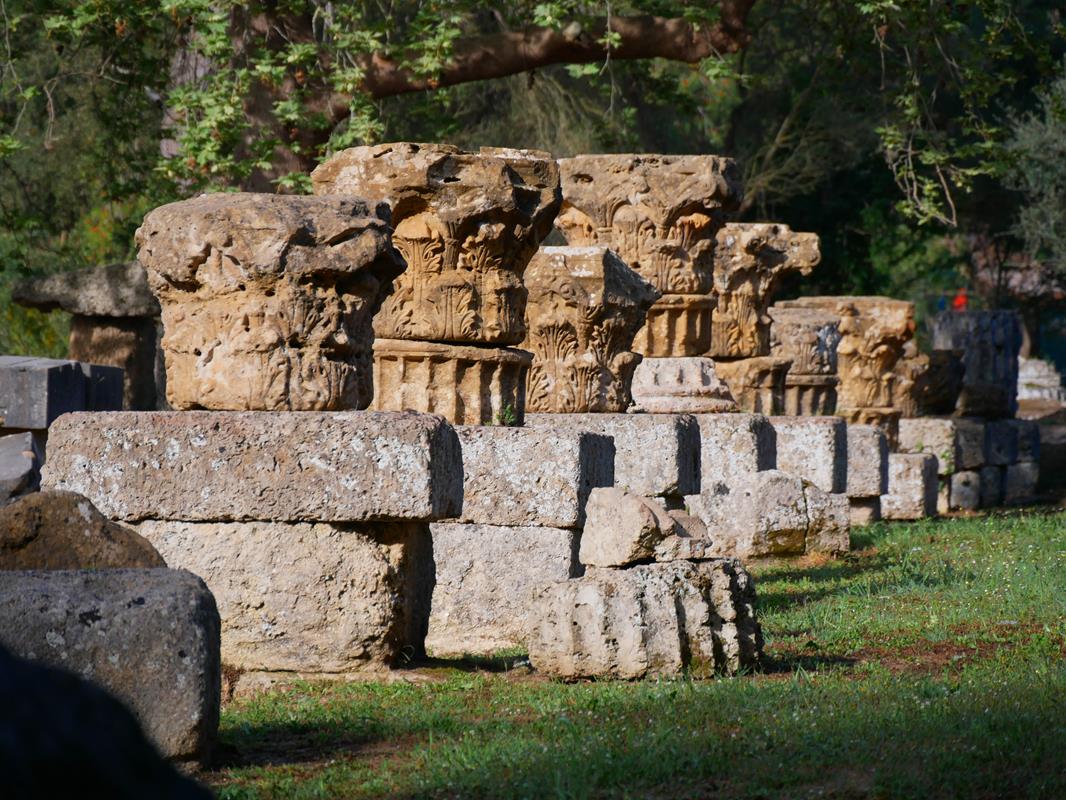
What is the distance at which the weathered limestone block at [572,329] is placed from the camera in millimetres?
9781

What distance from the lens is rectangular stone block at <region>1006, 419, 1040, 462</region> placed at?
19.8 m

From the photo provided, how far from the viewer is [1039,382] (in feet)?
99.3

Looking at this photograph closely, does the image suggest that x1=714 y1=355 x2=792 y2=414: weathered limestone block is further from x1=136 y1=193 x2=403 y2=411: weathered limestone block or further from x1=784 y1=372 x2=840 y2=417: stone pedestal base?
x1=136 y1=193 x2=403 y2=411: weathered limestone block

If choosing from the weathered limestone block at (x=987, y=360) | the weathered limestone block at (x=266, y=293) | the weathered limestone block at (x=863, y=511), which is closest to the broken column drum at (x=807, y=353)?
the weathered limestone block at (x=863, y=511)

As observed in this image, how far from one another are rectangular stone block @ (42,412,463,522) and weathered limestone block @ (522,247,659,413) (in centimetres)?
382

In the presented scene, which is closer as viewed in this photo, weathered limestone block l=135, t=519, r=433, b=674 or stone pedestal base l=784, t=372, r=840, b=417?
weathered limestone block l=135, t=519, r=433, b=674

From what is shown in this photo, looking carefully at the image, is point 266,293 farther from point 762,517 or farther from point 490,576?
point 762,517

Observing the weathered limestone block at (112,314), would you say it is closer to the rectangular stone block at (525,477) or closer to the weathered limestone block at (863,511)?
the weathered limestone block at (863,511)

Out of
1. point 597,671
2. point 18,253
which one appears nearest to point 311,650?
point 597,671

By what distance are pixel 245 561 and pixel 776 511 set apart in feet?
21.6

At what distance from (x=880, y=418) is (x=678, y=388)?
6.42 meters

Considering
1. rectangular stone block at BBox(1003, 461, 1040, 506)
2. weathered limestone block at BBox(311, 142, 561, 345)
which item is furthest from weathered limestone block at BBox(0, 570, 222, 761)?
rectangular stone block at BBox(1003, 461, 1040, 506)

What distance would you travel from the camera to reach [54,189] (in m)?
22.6

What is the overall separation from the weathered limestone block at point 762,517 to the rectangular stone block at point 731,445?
7 centimetres
